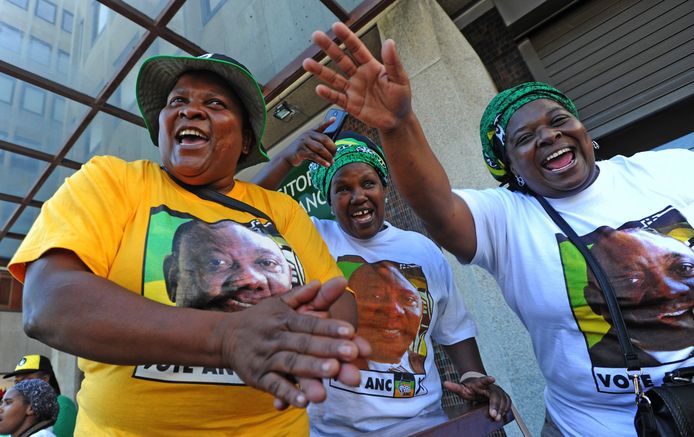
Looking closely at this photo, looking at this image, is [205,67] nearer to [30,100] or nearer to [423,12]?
[423,12]

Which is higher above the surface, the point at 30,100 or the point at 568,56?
the point at 30,100

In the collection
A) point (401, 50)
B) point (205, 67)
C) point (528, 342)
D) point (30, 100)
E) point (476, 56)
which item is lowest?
point (528, 342)

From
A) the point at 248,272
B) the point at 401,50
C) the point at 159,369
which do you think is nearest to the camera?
the point at 159,369

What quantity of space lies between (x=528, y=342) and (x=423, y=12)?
9.97ft

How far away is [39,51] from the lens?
4.15 metres

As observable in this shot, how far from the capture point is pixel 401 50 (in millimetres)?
3730

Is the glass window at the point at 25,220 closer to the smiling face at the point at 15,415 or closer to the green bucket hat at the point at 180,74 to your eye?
the smiling face at the point at 15,415

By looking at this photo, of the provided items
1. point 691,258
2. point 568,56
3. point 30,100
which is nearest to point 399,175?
point 691,258

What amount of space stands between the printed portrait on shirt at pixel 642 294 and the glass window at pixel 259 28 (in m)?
3.39

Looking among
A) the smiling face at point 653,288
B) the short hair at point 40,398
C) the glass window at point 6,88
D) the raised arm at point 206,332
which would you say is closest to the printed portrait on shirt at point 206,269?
the raised arm at point 206,332

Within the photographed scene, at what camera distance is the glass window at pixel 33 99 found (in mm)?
4444

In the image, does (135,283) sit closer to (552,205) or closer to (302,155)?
(302,155)

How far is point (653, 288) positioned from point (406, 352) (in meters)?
1.01

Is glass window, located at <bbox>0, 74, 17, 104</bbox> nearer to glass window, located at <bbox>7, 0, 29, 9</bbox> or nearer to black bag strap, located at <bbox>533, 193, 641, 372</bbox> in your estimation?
glass window, located at <bbox>7, 0, 29, 9</bbox>
